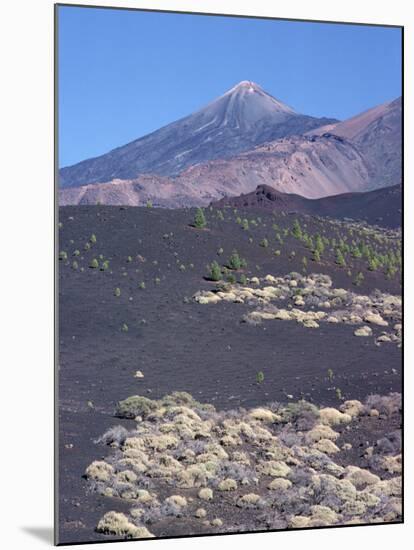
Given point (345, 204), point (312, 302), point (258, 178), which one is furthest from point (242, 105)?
point (312, 302)

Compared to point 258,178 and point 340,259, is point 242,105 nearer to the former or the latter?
point 258,178

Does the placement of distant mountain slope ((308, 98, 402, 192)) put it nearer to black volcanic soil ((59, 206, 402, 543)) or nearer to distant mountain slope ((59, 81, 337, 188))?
distant mountain slope ((59, 81, 337, 188))

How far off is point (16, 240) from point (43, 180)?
0.77 m

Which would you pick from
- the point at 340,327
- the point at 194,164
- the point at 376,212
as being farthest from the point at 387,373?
the point at 194,164

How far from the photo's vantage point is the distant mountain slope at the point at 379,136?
16.5m

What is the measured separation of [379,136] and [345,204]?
1.01 m

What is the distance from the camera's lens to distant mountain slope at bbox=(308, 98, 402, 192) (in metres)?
16.5

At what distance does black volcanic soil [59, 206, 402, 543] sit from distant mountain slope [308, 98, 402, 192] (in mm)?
1010

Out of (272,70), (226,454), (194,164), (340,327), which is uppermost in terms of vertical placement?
(272,70)

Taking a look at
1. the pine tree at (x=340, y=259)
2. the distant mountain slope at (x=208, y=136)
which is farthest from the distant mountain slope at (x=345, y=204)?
the distant mountain slope at (x=208, y=136)

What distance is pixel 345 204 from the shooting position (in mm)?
16859

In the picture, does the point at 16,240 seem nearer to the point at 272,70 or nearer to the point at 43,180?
Answer: the point at 43,180

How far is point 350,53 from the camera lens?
16.6 metres

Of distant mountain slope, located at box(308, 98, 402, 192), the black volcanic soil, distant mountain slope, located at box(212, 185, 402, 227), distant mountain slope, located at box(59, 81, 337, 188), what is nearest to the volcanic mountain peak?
distant mountain slope, located at box(59, 81, 337, 188)
